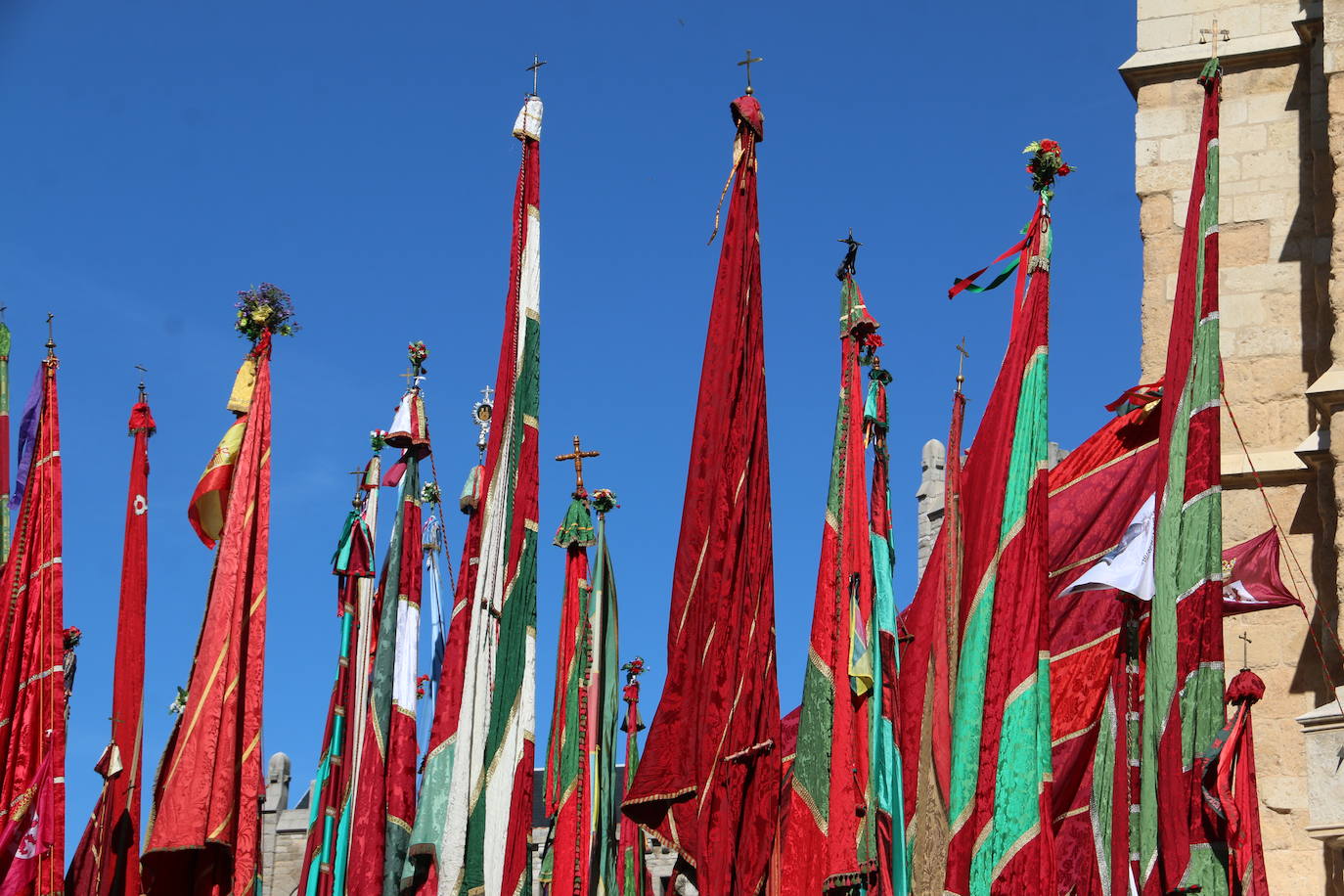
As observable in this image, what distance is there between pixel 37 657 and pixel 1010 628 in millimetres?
7519

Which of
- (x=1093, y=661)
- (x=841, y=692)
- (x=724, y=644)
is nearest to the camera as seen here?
(x=724, y=644)

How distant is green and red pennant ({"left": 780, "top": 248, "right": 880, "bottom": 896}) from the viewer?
38.5ft

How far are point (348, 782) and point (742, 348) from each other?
18.0ft

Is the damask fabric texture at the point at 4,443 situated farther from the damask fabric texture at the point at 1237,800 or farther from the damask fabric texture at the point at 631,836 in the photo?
the damask fabric texture at the point at 1237,800

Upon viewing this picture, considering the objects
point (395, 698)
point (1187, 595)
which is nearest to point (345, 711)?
point (395, 698)

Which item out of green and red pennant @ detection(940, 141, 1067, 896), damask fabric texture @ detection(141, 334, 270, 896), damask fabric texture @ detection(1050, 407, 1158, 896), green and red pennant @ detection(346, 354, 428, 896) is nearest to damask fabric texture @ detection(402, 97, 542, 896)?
green and red pennant @ detection(346, 354, 428, 896)

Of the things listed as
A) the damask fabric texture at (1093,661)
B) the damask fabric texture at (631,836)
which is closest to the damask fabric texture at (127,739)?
the damask fabric texture at (631,836)

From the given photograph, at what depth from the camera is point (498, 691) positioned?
13.5m

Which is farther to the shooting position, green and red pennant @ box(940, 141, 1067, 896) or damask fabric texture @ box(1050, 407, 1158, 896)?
damask fabric texture @ box(1050, 407, 1158, 896)

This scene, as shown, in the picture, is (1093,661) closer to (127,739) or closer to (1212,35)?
(1212,35)

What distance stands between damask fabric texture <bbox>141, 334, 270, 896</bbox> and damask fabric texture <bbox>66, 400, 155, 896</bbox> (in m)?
0.98

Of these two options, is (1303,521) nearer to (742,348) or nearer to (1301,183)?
(1301,183)

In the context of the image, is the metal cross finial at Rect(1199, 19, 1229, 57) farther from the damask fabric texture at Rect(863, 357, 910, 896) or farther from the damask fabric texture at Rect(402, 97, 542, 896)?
the damask fabric texture at Rect(402, 97, 542, 896)

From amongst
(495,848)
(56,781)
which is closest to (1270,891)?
(495,848)
